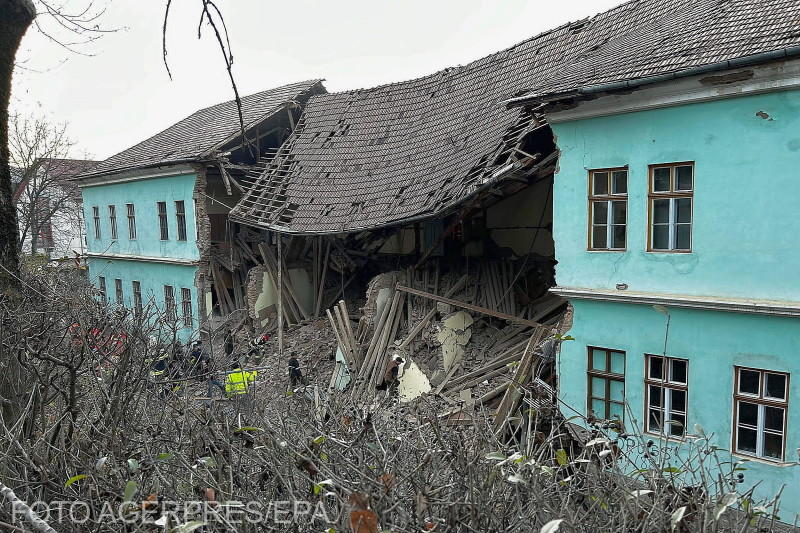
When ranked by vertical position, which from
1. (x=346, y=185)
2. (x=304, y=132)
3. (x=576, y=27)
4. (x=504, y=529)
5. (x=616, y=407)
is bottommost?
(x=616, y=407)

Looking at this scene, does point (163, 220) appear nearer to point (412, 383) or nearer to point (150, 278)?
point (150, 278)

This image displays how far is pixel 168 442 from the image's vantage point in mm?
4031

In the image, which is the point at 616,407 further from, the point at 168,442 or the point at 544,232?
the point at 168,442

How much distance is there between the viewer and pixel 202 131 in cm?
2175

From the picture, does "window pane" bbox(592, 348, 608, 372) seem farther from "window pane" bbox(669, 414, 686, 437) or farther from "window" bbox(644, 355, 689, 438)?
"window pane" bbox(669, 414, 686, 437)

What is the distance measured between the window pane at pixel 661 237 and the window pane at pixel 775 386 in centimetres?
216

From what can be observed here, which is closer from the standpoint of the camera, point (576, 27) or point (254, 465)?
point (254, 465)

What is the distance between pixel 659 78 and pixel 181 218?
16.0 m

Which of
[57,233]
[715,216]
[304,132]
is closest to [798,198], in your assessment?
[715,216]

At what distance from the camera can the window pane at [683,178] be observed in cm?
855

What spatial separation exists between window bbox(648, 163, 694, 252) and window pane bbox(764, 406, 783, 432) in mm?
2322

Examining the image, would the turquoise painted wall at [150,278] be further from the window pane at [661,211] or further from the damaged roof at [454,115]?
the window pane at [661,211]

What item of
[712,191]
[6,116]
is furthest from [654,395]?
[6,116]

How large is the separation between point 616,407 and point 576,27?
922 cm
